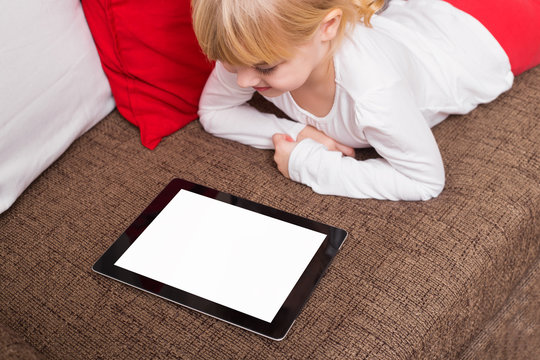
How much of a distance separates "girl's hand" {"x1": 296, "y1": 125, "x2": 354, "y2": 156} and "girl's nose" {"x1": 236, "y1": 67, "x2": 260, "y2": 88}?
9.8 inches

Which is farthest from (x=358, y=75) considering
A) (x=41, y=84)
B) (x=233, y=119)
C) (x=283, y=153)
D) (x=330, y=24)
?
(x=41, y=84)

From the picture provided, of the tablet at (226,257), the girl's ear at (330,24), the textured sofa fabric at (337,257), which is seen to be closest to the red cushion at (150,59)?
the textured sofa fabric at (337,257)

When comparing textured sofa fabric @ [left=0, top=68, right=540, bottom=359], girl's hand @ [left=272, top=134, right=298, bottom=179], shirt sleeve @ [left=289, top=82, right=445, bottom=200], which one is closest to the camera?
textured sofa fabric @ [left=0, top=68, right=540, bottom=359]

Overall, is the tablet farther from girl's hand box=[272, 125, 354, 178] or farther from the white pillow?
the white pillow

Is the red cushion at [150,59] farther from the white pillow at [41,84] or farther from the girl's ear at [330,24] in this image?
the girl's ear at [330,24]

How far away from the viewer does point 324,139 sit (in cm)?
120

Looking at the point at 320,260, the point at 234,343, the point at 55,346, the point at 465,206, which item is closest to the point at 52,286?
the point at 55,346

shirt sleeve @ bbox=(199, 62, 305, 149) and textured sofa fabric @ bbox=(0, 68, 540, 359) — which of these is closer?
textured sofa fabric @ bbox=(0, 68, 540, 359)

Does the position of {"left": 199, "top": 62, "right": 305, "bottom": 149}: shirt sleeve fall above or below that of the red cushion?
below

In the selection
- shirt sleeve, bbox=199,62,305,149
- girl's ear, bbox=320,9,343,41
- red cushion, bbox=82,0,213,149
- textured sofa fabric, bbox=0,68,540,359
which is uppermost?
girl's ear, bbox=320,9,343,41

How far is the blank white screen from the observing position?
919 millimetres

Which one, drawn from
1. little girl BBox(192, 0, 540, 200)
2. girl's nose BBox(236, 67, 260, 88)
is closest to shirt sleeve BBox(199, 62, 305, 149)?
little girl BBox(192, 0, 540, 200)

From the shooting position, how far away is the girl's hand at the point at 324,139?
1184mm

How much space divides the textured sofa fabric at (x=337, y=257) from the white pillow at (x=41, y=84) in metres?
0.05
